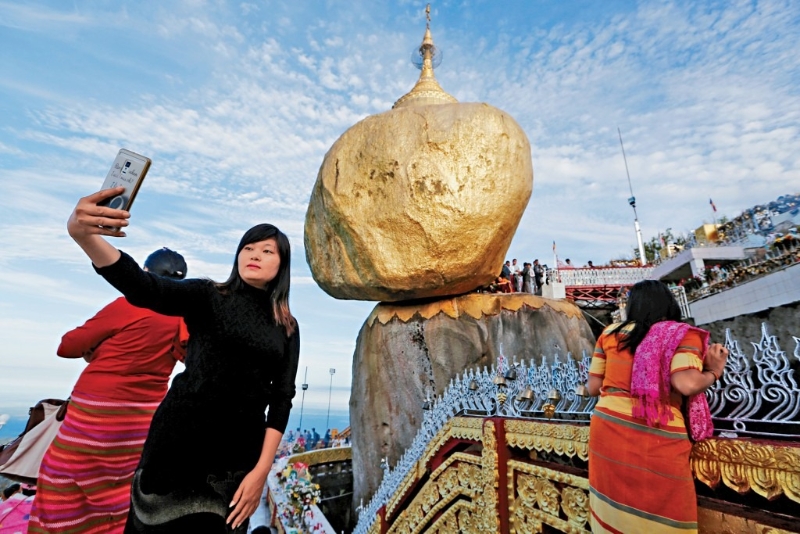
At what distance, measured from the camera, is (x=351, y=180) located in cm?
766

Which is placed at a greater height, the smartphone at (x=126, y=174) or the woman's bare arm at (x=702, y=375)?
the smartphone at (x=126, y=174)

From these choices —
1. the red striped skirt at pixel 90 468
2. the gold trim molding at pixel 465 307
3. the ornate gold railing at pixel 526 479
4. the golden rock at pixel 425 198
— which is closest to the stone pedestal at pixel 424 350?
the gold trim molding at pixel 465 307

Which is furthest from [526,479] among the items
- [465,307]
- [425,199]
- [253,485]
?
[465,307]

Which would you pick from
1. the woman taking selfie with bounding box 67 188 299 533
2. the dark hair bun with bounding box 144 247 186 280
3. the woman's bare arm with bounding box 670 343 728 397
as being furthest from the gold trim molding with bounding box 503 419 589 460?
the dark hair bun with bounding box 144 247 186 280

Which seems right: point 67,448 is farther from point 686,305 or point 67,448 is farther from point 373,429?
point 686,305

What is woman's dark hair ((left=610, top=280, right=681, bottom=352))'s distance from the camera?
1.97 m

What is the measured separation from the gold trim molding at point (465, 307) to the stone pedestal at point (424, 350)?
0.8 inches

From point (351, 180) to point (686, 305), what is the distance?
1124 centimetres

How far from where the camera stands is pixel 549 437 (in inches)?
103

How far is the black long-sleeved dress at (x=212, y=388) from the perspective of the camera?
55.7 inches

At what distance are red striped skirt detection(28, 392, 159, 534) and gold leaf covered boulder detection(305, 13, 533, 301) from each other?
202 inches

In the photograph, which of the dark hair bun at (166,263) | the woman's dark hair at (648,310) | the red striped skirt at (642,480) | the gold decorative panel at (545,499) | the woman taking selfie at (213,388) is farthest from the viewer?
the dark hair bun at (166,263)

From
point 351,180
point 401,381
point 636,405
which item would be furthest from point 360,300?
point 636,405

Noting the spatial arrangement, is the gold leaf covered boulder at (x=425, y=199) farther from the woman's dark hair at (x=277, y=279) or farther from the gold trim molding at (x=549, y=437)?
the woman's dark hair at (x=277, y=279)
